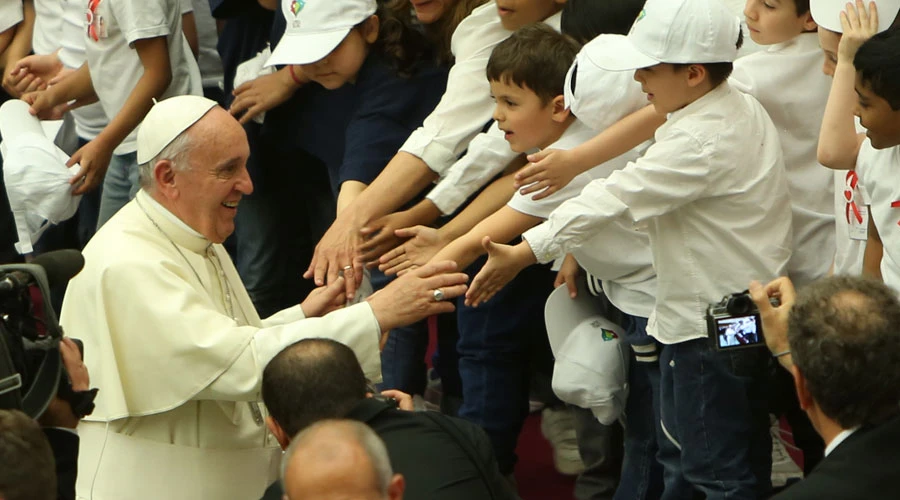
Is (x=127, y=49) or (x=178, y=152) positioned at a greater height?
(x=178, y=152)

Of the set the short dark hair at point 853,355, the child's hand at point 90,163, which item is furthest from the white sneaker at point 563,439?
the short dark hair at point 853,355

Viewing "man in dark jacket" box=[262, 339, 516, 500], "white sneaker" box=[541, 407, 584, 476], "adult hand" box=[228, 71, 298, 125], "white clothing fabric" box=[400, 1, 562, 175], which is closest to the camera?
"man in dark jacket" box=[262, 339, 516, 500]

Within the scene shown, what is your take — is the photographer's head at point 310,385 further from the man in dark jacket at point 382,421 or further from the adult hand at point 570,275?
the adult hand at point 570,275

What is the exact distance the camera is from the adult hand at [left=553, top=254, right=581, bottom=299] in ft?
13.2

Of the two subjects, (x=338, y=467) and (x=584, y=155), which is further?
(x=584, y=155)

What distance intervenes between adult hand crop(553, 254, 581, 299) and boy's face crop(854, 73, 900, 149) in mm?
1159

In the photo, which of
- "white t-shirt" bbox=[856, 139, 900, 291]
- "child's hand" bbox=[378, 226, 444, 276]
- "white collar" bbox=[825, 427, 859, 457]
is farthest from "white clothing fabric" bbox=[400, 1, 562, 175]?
"white collar" bbox=[825, 427, 859, 457]

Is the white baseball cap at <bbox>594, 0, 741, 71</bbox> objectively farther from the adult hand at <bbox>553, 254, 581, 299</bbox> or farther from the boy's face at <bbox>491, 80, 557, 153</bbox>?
the adult hand at <bbox>553, 254, 581, 299</bbox>

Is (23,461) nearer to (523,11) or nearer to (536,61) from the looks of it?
(536,61)

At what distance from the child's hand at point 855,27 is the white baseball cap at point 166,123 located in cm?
154

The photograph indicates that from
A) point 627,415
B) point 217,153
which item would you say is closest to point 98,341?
point 217,153

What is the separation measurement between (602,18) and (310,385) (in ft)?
5.10

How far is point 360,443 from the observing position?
2.25 meters

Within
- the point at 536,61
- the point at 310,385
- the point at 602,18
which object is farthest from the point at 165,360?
the point at 602,18
